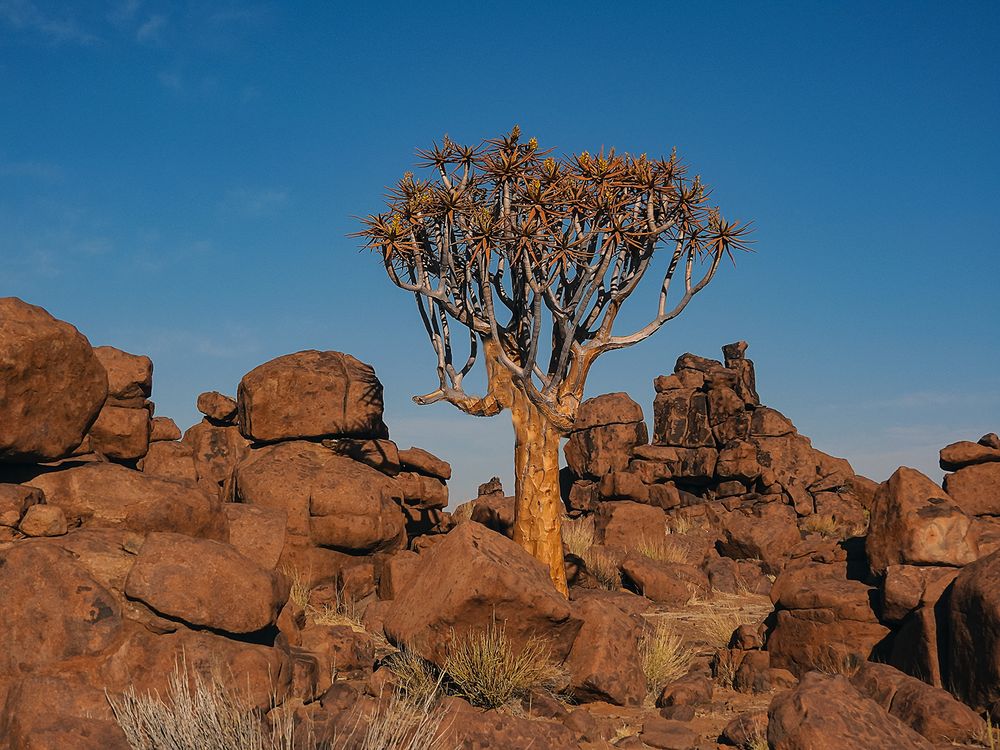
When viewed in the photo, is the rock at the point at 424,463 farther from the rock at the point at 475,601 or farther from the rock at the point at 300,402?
the rock at the point at 475,601

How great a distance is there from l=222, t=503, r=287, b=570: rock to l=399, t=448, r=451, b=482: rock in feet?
23.7

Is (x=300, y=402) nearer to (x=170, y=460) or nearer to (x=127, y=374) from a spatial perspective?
(x=127, y=374)

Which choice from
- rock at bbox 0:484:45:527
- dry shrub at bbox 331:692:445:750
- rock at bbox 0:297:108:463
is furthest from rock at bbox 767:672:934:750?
rock at bbox 0:297:108:463

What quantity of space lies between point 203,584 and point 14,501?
2.09 meters

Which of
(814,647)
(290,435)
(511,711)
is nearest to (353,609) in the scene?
(290,435)

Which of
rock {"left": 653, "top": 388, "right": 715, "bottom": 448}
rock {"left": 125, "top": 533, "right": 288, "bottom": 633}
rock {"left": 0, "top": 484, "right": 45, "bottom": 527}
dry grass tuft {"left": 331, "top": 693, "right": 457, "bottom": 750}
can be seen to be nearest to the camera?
dry grass tuft {"left": 331, "top": 693, "right": 457, "bottom": 750}

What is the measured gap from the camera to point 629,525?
22922 mm

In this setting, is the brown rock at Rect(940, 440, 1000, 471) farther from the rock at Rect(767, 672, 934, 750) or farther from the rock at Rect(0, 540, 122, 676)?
the rock at Rect(0, 540, 122, 676)

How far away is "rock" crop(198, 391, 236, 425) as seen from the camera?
19.6m

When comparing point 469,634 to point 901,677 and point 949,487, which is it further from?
point 949,487

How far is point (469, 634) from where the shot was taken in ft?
31.9

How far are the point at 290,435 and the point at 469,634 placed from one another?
878 cm

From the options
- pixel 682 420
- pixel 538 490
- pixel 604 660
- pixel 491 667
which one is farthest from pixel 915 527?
pixel 682 420

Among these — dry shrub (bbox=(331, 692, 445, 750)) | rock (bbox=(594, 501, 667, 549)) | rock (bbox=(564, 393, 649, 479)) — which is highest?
rock (bbox=(564, 393, 649, 479))
